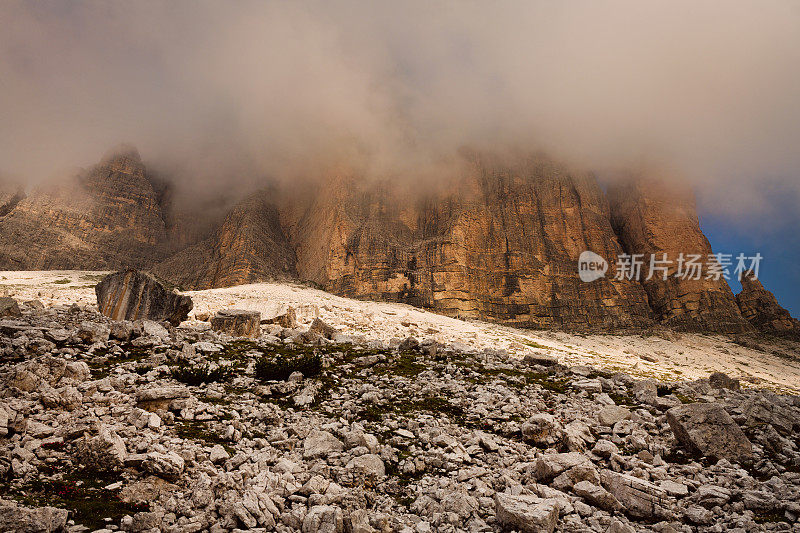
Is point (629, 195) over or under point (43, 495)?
over

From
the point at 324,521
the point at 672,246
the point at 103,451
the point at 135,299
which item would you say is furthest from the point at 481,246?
the point at 103,451

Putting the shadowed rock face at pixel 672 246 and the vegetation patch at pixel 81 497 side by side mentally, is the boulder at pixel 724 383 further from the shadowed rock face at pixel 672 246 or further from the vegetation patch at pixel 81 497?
the shadowed rock face at pixel 672 246

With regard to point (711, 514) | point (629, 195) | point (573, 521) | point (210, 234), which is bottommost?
point (573, 521)

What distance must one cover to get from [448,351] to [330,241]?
6017cm

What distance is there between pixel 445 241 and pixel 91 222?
7566 centimetres

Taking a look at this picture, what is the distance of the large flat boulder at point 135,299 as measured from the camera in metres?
18.5

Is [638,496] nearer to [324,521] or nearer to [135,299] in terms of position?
[324,521]

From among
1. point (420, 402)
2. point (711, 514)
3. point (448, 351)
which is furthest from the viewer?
point (448, 351)

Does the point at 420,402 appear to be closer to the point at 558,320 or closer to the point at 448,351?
the point at 448,351

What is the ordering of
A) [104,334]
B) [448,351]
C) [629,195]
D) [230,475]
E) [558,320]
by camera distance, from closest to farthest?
[230,475] < [104,334] < [448,351] < [558,320] < [629,195]

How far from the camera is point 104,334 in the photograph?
35.1ft

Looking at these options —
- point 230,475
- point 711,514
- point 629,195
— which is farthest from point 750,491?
point 629,195

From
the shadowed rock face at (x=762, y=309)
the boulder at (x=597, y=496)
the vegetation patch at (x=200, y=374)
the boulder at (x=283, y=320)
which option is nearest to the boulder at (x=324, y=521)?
the boulder at (x=597, y=496)

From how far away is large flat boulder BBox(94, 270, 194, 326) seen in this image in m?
18.5
